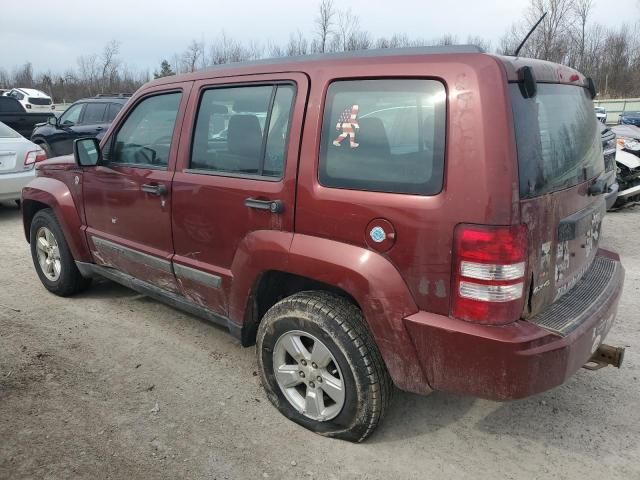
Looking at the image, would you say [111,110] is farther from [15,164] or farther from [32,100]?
[32,100]

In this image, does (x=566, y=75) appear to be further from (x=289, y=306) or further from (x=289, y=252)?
(x=289, y=306)

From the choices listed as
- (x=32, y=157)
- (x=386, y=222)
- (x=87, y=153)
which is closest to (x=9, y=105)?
(x=32, y=157)

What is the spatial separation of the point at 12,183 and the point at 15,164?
0.30 metres

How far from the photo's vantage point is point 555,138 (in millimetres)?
2439

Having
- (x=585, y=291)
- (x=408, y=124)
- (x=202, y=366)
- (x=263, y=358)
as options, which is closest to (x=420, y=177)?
(x=408, y=124)

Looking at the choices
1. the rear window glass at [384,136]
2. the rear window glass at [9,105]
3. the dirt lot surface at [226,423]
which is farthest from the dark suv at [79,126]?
the rear window glass at [384,136]

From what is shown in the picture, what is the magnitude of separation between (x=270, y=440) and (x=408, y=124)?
68.2 inches

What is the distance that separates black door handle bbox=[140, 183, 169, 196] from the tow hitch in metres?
2.60

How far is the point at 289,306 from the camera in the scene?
107 inches

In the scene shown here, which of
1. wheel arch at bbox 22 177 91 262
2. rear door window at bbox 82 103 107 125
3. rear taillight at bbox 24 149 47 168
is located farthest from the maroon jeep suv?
rear door window at bbox 82 103 107 125

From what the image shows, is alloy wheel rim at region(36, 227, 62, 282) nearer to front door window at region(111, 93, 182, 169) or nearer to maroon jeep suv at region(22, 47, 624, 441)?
front door window at region(111, 93, 182, 169)

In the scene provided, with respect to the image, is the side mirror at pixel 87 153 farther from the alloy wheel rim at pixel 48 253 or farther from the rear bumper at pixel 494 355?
the rear bumper at pixel 494 355

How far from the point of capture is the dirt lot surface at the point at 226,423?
254cm

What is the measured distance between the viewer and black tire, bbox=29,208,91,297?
176 inches
